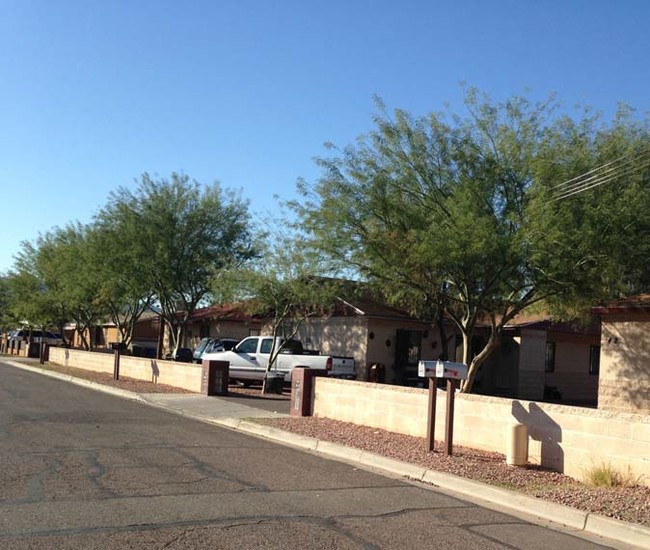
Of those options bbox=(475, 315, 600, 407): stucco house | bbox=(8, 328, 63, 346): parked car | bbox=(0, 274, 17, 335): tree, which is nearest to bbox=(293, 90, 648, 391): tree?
bbox=(475, 315, 600, 407): stucco house

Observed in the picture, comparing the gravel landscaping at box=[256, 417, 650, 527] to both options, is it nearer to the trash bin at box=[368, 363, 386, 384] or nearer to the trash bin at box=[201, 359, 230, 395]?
the trash bin at box=[201, 359, 230, 395]

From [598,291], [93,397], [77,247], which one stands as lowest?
[93,397]

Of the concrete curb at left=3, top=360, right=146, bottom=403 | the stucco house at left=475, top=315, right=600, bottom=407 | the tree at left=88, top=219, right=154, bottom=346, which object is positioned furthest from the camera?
the stucco house at left=475, top=315, right=600, bottom=407

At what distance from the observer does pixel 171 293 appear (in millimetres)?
31578

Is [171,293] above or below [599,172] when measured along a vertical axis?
below

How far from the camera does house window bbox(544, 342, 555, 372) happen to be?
30984mm

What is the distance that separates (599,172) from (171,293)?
20.4 m

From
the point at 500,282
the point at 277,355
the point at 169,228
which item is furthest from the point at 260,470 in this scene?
the point at 169,228

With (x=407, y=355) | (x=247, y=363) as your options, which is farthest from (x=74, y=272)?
(x=407, y=355)

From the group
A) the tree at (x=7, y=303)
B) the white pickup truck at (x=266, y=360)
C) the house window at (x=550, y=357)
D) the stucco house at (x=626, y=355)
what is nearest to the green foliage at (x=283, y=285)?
the white pickup truck at (x=266, y=360)

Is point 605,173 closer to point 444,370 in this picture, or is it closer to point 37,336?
point 444,370

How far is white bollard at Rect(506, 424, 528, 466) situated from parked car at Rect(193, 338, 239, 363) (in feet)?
60.3

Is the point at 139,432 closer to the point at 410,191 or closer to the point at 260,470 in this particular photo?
the point at 260,470

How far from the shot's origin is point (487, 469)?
420 inches
